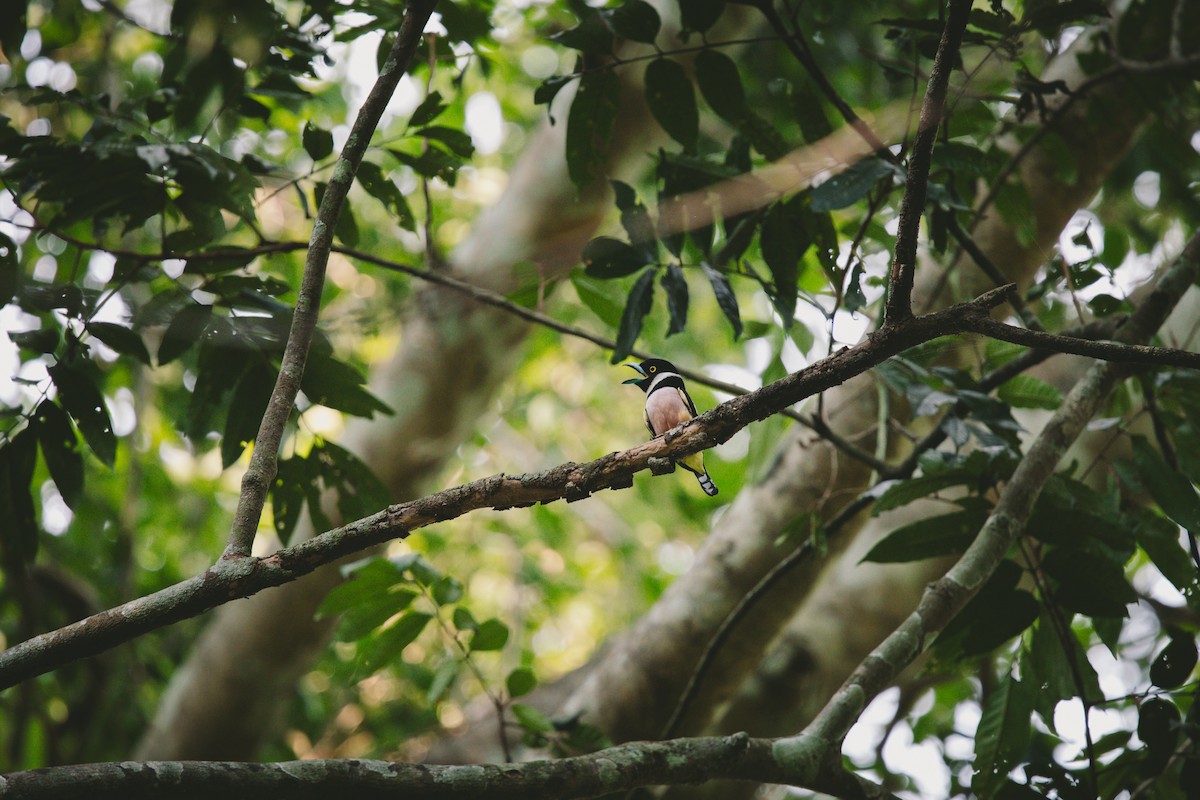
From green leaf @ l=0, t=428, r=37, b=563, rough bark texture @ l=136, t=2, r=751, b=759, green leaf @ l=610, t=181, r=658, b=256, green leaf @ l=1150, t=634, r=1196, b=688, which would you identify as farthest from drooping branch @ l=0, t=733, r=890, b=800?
rough bark texture @ l=136, t=2, r=751, b=759

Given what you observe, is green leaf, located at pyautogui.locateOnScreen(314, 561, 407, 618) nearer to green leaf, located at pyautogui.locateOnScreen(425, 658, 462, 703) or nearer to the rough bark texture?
green leaf, located at pyautogui.locateOnScreen(425, 658, 462, 703)

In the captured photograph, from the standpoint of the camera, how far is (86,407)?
7.86 feet

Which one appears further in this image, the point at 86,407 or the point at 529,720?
the point at 529,720

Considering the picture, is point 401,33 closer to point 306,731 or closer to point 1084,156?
point 1084,156

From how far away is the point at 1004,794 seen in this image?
233cm

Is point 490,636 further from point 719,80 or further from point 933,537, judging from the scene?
point 719,80

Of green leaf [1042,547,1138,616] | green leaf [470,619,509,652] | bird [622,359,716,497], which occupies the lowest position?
green leaf [1042,547,1138,616]

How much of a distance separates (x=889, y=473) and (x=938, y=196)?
2.84ft

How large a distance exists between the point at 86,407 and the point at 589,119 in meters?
1.65

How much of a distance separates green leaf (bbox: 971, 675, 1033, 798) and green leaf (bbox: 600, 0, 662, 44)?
2.14 metres

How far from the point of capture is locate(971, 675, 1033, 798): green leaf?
2514 mm

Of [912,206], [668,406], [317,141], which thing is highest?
[317,141]

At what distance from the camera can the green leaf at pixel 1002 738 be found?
251cm

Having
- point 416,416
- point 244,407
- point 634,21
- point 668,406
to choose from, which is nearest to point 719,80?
point 634,21
